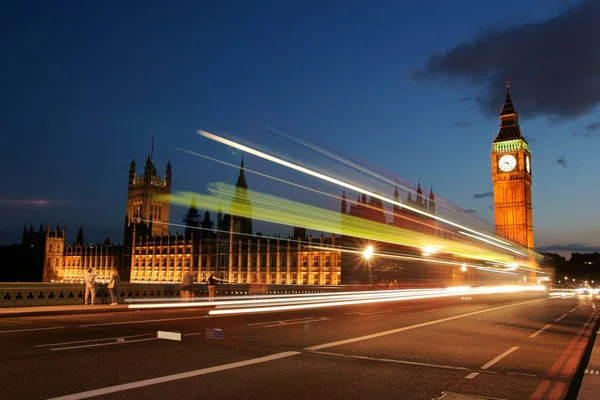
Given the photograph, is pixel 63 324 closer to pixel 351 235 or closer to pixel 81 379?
pixel 81 379

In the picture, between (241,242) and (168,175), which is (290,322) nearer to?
(241,242)

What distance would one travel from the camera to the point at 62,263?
12106 centimetres

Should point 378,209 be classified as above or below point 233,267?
above

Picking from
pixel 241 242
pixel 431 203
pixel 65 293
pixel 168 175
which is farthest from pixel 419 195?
pixel 65 293

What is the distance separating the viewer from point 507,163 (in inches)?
5423

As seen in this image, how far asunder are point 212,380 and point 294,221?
3344 inches

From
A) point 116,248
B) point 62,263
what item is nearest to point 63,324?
point 116,248

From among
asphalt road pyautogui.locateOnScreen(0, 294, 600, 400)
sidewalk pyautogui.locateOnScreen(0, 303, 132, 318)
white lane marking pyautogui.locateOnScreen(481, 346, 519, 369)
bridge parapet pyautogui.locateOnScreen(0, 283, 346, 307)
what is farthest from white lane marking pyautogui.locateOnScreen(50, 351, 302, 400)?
bridge parapet pyautogui.locateOnScreen(0, 283, 346, 307)

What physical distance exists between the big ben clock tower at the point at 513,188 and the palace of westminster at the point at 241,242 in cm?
24

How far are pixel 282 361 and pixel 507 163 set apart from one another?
5498 inches

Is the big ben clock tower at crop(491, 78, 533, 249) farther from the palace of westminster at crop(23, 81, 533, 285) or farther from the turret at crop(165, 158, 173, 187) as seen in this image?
the turret at crop(165, 158, 173, 187)

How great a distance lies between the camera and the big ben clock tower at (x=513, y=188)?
434ft

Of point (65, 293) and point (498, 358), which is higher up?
point (65, 293)

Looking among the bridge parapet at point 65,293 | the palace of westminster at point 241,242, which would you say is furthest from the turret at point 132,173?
the bridge parapet at point 65,293
